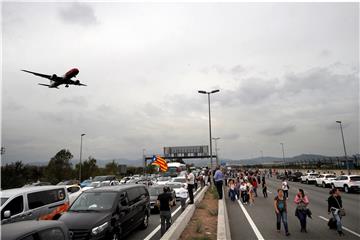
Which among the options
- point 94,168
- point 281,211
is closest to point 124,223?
point 281,211

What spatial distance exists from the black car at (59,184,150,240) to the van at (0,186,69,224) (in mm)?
1833

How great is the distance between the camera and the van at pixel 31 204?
838 centimetres

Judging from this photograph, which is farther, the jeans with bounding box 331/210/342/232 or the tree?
the tree

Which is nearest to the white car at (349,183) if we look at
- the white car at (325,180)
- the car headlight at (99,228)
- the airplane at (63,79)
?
the white car at (325,180)

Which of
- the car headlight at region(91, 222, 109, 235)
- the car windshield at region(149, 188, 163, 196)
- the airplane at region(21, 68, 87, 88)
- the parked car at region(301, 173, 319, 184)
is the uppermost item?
the airplane at region(21, 68, 87, 88)

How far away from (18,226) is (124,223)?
4567mm

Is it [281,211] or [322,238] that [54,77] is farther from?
[322,238]

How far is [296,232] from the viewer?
9.48m

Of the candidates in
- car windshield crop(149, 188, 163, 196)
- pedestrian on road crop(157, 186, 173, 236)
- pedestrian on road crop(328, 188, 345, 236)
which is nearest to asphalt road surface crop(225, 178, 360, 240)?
pedestrian on road crop(328, 188, 345, 236)

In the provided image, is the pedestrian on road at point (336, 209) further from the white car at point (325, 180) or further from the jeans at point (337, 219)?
the white car at point (325, 180)

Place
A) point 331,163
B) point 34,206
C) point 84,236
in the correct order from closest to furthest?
1. point 84,236
2. point 34,206
3. point 331,163

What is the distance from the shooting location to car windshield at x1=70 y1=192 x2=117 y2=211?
8.06 meters

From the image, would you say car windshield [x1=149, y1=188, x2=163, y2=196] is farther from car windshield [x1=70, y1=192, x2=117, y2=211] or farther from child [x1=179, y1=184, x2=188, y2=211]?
car windshield [x1=70, y1=192, x2=117, y2=211]

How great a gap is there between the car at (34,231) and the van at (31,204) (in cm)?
426
